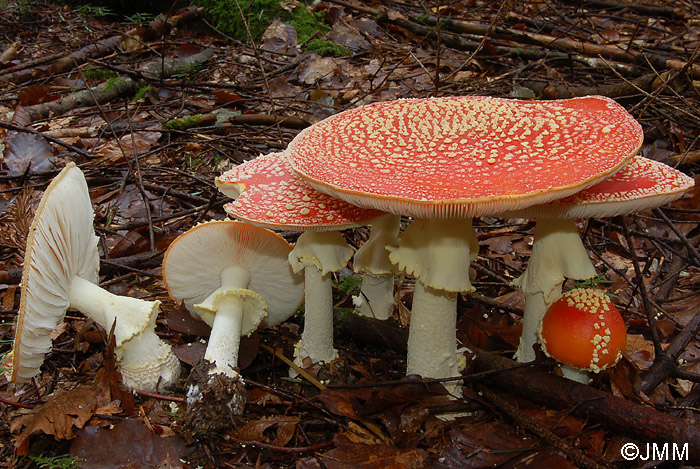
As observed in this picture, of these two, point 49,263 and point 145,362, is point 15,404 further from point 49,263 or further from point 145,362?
point 49,263

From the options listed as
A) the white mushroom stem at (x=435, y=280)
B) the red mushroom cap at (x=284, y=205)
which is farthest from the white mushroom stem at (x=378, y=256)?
the red mushroom cap at (x=284, y=205)

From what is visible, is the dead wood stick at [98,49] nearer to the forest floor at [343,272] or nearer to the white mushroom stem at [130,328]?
the forest floor at [343,272]

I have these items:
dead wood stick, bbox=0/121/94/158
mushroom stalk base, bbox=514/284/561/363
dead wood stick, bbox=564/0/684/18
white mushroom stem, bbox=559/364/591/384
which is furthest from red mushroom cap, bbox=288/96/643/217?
dead wood stick, bbox=564/0/684/18

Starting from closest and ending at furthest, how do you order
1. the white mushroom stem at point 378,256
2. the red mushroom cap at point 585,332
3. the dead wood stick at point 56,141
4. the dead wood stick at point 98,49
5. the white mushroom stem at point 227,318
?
the red mushroom cap at point 585,332 < the white mushroom stem at point 227,318 < the white mushroom stem at point 378,256 < the dead wood stick at point 56,141 < the dead wood stick at point 98,49

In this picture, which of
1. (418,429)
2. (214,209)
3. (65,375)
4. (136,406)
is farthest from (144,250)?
(418,429)

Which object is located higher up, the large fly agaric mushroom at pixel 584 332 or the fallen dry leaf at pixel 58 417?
the large fly agaric mushroom at pixel 584 332

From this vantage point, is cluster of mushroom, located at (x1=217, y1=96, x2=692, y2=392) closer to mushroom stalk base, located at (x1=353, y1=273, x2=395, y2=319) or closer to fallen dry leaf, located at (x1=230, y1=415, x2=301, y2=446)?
mushroom stalk base, located at (x1=353, y1=273, x2=395, y2=319)

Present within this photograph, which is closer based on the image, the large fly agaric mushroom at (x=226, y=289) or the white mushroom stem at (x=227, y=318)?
the large fly agaric mushroom at (x=226, y=289)
